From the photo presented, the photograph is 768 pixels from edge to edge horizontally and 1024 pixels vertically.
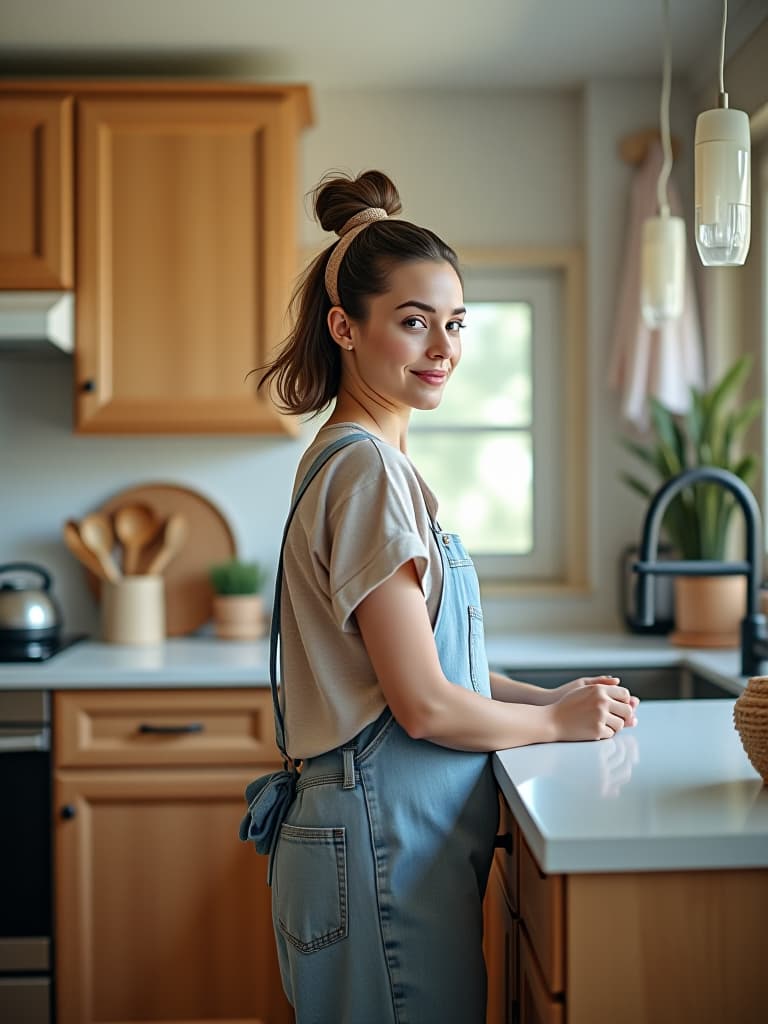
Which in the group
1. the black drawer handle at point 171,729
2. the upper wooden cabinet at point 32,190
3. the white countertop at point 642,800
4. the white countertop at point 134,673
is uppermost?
the upper wooden cabinet at point 32,190

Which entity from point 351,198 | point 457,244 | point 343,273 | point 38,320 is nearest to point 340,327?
point 343,273

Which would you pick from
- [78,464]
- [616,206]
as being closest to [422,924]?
[78,464]

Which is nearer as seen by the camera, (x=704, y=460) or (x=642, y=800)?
(x=642, y=800)

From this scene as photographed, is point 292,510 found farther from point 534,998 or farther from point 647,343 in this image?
point 647,343

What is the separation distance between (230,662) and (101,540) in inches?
25.0

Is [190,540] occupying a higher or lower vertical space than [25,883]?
higher

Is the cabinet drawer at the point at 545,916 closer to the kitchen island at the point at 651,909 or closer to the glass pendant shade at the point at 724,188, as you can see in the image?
the kitchen island at the point at 651,909

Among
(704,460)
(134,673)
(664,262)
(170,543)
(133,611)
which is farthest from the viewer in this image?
(170,543)

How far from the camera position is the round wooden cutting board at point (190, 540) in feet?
9.82

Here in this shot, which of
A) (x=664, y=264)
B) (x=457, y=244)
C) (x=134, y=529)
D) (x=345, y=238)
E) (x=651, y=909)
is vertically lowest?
(x=651, y=909)

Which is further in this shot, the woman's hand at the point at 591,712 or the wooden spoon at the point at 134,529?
the wooden spoon at the point at 134,529

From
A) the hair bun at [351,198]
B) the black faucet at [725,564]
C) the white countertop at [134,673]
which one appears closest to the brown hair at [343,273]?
the hair bun at [351,198]

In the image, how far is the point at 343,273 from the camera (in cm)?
136

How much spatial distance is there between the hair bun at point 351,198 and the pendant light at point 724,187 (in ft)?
1.34
